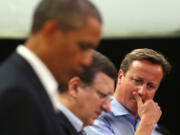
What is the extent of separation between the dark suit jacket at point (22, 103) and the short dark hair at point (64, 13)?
8 cm

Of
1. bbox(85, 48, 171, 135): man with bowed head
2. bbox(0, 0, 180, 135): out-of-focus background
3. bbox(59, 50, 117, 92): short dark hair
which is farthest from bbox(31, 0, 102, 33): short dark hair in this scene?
bbox(0, 0, 180, 135): out-of-focus background

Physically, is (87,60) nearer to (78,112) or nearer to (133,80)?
(78,112)

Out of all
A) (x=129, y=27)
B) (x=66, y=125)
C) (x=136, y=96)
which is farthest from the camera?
(x=129, y=27)

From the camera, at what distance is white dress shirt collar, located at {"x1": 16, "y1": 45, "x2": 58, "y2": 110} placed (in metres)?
0.70

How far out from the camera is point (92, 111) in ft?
3.70

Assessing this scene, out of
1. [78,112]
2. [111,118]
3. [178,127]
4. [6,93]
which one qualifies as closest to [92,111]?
[78,112]

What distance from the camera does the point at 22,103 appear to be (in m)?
0.65

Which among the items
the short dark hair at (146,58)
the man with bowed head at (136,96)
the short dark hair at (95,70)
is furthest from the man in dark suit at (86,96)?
the short dark hair at (146,58)

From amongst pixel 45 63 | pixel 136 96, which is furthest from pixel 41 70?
pixel 136 96

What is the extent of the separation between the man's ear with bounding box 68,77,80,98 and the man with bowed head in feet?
1.19

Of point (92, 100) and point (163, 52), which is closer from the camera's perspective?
point (92, 100)

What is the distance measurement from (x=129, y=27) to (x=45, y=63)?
59.9 inches

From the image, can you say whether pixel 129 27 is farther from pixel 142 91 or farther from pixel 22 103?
pixel 22 103

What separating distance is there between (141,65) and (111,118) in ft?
0.82
